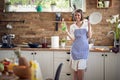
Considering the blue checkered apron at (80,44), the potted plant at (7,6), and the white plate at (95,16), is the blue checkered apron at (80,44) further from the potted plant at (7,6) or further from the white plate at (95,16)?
the potted plant at (7,6)

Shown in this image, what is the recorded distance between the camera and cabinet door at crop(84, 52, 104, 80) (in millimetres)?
4902

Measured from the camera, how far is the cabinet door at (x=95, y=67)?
4902 millimetres

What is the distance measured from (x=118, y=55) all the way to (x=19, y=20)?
2294 millimetres

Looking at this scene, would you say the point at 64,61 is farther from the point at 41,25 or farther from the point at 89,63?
the point at 41,25

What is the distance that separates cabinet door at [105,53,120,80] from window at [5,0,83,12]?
4.58 ft

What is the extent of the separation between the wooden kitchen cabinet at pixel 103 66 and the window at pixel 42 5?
4.20 feet

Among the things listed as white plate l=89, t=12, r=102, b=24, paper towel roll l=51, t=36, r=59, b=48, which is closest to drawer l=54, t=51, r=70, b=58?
paper towel roll l=51, t=36, r=59, b=48

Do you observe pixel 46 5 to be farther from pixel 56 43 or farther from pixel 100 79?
pixel 100 79

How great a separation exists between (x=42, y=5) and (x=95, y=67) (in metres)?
1.82

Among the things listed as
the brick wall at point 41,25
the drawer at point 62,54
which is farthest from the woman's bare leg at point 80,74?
the brick wall at point 41,25

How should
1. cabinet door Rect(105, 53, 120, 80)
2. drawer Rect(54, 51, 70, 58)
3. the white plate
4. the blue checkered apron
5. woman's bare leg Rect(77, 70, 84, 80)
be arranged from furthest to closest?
the white plate < drawer Rect(54, 51, 70, 58) < cabinet door Rect(105, 53, 120, 80) < woman's bare leg Rect(77, 70, 84, 80) < the blue checkered apron

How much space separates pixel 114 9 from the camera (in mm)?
5383

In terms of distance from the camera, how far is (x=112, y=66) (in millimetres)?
4895

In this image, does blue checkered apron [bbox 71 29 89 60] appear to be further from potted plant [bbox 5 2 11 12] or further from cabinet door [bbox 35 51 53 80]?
potted plant [bbox 5 2 11 12]
